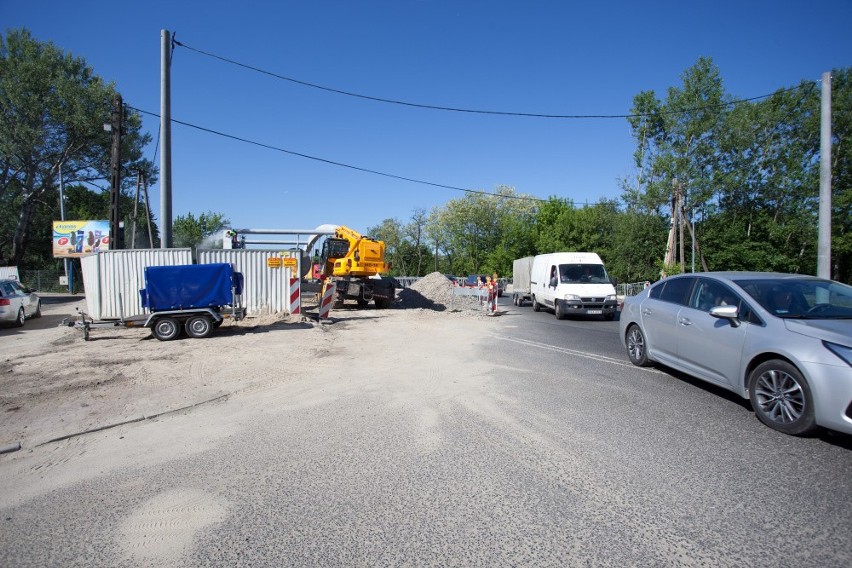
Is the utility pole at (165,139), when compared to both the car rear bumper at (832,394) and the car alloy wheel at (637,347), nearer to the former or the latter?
the car alloy wheel at (637,347)

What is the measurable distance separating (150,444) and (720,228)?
41055mm

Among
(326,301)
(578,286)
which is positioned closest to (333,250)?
(326,301)

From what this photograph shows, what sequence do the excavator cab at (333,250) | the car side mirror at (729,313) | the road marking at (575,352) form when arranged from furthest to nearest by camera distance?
the excavator cab at (333,250)
the road marking at (575,352)
the car side mirror at (729,313)

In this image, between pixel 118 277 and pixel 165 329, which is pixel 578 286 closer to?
pixel 165 329

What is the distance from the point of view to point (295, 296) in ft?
53.1

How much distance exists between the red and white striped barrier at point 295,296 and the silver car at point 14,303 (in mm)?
9329

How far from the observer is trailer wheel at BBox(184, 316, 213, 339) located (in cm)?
1256

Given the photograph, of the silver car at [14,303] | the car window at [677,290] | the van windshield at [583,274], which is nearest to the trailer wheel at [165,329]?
the silver car at [14,303]

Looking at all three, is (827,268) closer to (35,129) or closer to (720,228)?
(720,228)

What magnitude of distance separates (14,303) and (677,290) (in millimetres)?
19988

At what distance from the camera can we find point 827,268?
13164 millimetres

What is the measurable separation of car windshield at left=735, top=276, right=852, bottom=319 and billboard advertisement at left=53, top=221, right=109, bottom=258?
45421 mm

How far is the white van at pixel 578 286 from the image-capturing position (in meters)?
16.8

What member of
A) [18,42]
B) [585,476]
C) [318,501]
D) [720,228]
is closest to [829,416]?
[585,476]
